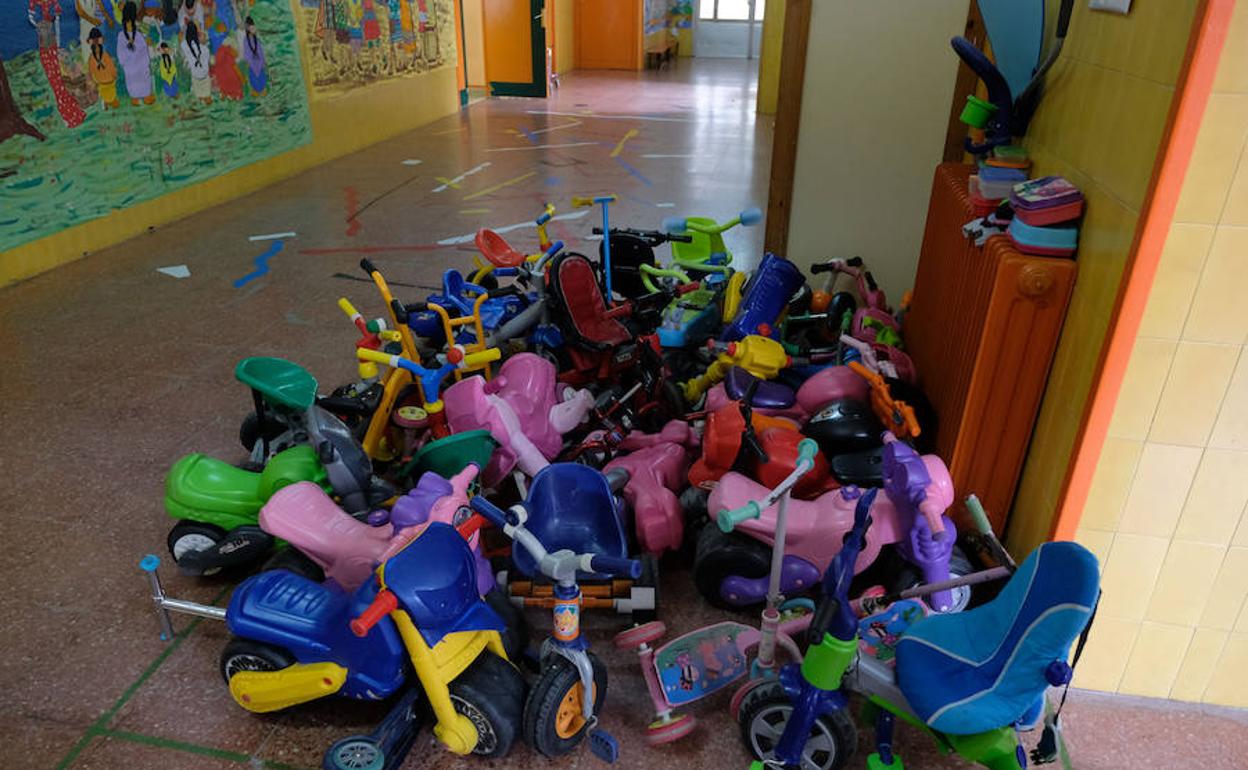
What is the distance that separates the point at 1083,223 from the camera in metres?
1.94

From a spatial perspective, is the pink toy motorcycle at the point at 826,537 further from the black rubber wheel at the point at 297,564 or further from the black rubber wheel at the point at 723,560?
the black rubber wheel at the point at 297,564

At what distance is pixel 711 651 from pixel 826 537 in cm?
43

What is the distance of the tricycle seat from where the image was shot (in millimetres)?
2330

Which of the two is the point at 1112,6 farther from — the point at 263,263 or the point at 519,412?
the point at 263,263

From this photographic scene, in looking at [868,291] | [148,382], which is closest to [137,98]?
[148,382]

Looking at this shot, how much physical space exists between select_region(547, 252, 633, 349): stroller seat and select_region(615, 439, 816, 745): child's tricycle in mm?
1393

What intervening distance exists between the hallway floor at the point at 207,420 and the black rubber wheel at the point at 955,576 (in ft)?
1.11

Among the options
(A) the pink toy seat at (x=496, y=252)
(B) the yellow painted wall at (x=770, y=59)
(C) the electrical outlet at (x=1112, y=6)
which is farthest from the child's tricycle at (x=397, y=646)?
(B) the yellow painted wall at (x=770, y=59)

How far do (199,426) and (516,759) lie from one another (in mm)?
2153

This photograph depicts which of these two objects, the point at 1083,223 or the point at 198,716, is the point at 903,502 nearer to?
the point at 1083,223

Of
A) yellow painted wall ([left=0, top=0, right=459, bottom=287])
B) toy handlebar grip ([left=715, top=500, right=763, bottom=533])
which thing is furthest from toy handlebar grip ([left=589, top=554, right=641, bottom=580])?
yellow painted wall ([left=0, top=0, right=459, bottom=287])

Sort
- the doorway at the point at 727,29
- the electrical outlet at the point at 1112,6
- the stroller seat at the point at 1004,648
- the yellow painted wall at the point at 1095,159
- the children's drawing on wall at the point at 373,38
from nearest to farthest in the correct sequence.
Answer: the stroller seat at the point at 1004,648 < the yellow painted wall at the point at 1095,159 < the electrical outlet at the point at 1112,6 < the children's drawing on wall at the point at 373,38 < the doorway at the point at 727,29

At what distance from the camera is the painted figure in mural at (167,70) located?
6012mm

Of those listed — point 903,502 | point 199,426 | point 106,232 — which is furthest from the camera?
point 106,232
